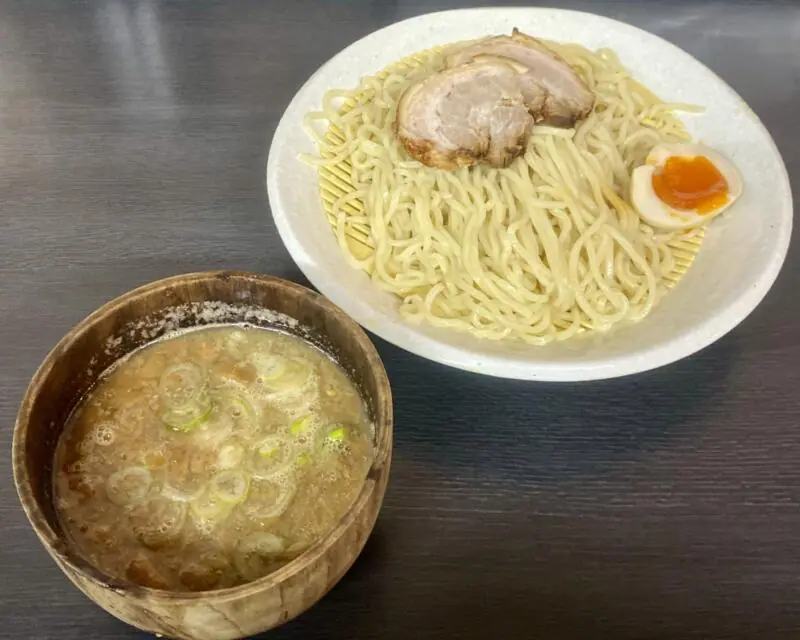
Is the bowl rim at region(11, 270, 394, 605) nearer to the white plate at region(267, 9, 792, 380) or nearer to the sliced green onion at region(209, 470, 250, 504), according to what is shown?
the sliced green onion at region(209, 470, 250, 504)

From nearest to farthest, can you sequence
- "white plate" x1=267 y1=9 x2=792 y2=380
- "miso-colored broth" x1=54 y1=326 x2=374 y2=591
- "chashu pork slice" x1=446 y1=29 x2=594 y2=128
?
1. "miso-colored broth" x1=54 y1=326 x2=374 y2=591
2. "white plate" x1=267 y1=9 x2=792 y2=380
3. "chashu pork slice" x1=446 y1=29 x2=594 y2=128

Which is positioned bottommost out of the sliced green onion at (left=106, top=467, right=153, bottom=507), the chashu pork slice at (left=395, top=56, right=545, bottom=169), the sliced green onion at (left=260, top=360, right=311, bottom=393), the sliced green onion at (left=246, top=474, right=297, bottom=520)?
the sliced green onion at (left=246, top=474, right=297, bottom=520)

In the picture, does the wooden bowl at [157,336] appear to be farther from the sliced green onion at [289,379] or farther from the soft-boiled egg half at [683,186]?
the soft-boiled egg half at [683,186]

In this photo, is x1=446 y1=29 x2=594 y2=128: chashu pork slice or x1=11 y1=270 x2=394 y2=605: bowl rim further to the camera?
x1=446 y1=29 x2=594 y2=128: chashu pork slice

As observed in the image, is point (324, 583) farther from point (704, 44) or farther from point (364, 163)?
point (704, 44)

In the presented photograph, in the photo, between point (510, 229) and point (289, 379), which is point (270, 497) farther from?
point (510, 229)

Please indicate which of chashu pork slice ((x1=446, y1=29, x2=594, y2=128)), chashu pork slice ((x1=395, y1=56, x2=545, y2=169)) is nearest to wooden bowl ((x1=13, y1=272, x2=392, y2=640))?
chashu pork slice ((x1=395, y1=56, x2=545, y2=169))

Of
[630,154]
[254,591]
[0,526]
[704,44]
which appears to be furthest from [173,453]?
[704,44]
